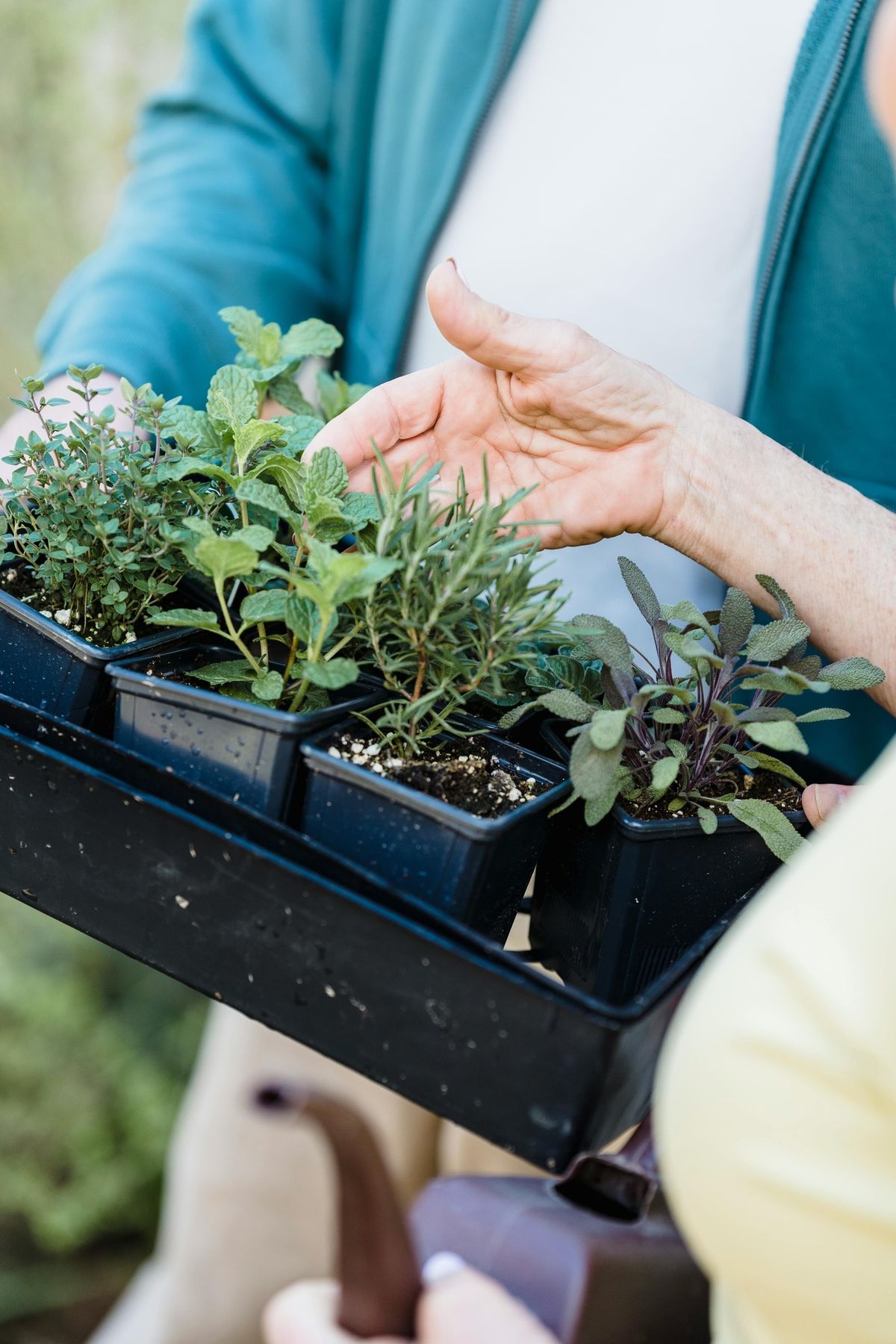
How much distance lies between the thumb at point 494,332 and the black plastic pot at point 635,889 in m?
0.31

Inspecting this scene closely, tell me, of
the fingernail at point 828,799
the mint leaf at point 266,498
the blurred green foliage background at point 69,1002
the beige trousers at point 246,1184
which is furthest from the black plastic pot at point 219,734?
the blurred green foliage background at point 69,1002

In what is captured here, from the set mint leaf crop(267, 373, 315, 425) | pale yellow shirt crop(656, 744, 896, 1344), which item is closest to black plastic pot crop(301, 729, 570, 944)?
pale yellow shirt crop(656, 744, 896, 1344)

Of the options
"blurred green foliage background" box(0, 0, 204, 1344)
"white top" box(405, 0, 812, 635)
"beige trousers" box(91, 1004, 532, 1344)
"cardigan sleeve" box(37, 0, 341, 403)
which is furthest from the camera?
"blurred green foliage background" box(0, 0, 204, 1344)

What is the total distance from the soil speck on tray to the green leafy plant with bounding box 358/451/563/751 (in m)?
0.02

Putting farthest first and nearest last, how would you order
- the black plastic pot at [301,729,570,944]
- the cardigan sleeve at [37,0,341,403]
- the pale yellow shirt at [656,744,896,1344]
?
1. the cardigan sleeve at [37,0,341,403]
2. the black plastic pot at [301,729,570,944]
3. the pale yellow shirt at [656,744,896,1344]

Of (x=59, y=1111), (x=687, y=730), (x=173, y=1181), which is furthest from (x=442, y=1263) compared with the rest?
(x=59, y=1111)

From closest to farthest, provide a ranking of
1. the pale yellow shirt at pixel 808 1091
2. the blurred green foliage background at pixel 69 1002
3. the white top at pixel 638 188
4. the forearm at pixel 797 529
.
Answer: the pale yellow shirt at pixel 808 1091, the forearm at pixel 797 529, the white top at pixel 638 188, the blurred green foliage background at pixel 69 1002

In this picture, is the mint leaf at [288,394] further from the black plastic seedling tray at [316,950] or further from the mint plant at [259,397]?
the black plastic seedling tray at [316,950]

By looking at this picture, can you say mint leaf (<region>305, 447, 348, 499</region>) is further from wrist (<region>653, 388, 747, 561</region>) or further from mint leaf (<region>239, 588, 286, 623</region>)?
wrist (<region>653, 388, 747, 561</region>)

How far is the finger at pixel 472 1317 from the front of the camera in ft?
1.62

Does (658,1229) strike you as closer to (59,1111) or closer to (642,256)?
(642,256)

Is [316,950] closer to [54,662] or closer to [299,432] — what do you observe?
[54,662]

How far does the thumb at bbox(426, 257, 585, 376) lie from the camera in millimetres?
777

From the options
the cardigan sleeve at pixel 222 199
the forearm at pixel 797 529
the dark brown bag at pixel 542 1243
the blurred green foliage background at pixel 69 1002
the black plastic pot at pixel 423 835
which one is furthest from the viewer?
the blurred green foliage background at pixel 69 1002
